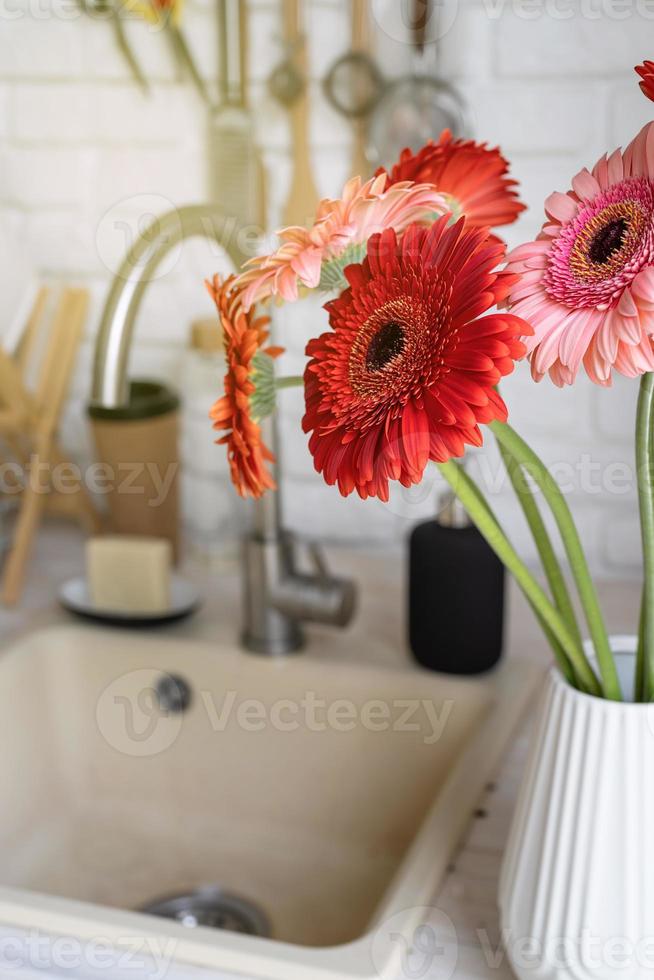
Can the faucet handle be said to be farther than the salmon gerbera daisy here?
Yes

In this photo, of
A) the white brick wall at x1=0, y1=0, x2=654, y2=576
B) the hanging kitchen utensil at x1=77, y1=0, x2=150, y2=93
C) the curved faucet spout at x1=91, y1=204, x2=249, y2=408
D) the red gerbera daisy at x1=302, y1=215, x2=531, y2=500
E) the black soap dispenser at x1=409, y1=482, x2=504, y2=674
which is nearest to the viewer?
the red gerbera daisy at x1=302, y1=215, x2=531, y2=500

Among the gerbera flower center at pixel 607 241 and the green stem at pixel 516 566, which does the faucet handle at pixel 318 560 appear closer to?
the green stem at pixel 516 566

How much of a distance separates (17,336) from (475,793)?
73 cm

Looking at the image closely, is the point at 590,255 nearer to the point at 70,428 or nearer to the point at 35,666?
the point at 35,666

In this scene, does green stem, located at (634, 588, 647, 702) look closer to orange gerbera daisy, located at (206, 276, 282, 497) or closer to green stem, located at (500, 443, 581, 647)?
green stem, located at (500, 443, 581, 647)

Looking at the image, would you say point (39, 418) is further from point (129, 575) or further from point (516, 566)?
point (516, 566)

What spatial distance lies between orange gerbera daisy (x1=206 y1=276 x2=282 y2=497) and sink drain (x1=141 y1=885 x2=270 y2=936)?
53 cm

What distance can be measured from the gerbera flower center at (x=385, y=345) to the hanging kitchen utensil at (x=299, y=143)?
0.67 metres

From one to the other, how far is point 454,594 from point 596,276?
49 centimetres

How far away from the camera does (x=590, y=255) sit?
0.46 m

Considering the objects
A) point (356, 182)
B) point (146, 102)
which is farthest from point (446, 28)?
point (356, 182)

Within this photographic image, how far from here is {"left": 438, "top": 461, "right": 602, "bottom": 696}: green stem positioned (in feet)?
1.68

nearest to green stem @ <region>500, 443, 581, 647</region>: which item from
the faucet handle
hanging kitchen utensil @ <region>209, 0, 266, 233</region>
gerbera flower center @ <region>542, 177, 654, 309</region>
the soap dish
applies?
gerbera flower center @ <region>542, 177, 654, 309</region>

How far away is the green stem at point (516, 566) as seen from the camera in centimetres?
51
